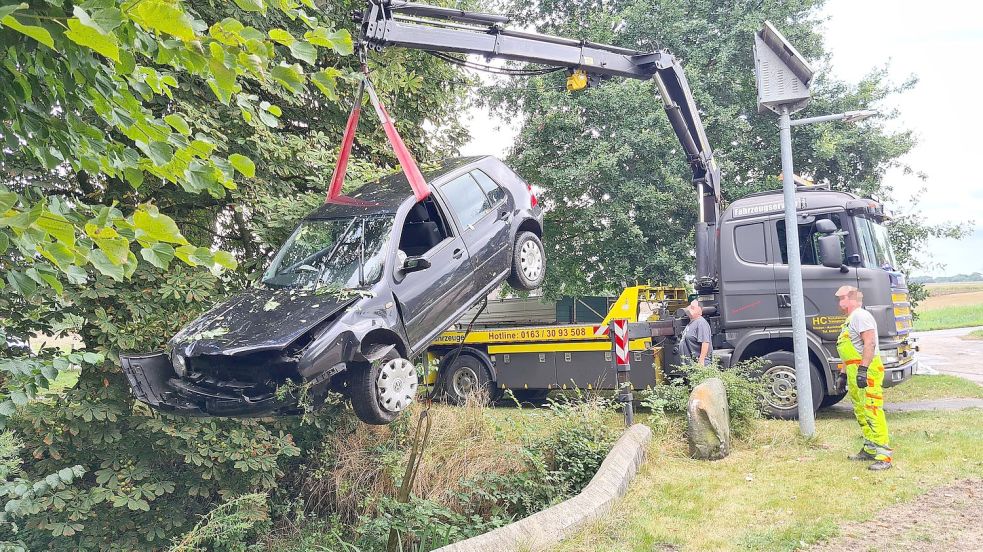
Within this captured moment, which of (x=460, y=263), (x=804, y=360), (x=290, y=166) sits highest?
(x=290, y=166)

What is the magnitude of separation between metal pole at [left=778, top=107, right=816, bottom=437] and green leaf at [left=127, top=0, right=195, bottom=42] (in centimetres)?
775

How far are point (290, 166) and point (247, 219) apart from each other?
0.71 m

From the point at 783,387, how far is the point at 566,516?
18.5 ft

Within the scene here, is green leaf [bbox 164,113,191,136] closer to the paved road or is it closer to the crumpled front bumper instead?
the crumpled front bumper

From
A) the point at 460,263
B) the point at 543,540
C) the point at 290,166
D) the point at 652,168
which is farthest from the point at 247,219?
the point at 652,168

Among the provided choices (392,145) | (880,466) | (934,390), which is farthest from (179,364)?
(934,390)

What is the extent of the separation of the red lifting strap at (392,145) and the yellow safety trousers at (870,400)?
4.85 meters

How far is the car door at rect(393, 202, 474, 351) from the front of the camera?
553 cm

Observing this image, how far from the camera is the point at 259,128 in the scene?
6758 mm

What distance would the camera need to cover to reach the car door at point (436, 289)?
18.1 feet

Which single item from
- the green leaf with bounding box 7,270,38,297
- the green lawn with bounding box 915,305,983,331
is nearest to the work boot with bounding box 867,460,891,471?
the green leaf with bounding box 7,270,38,297

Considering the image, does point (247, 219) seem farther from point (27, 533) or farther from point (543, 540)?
point (543, 540)

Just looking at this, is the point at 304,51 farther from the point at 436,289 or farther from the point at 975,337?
the point at 975,337

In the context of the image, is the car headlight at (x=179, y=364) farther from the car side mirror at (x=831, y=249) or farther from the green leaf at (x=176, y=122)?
the car side mirror at (x=831, y=249)
